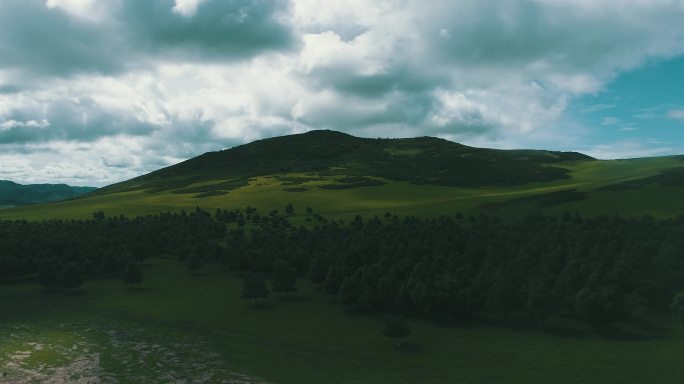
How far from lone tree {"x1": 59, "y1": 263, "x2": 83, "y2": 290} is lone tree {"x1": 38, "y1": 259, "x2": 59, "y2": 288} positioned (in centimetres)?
324

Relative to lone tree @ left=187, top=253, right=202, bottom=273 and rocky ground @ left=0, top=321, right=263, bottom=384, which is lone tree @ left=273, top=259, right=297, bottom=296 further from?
lone tree @ left=187, top=253, right=202, bottom=273

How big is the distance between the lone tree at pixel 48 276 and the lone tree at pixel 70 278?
128 inches

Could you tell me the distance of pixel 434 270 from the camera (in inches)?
4577

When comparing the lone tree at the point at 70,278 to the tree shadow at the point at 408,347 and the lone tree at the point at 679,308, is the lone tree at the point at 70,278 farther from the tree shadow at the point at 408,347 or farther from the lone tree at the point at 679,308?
the lone tree at the point at 679,308

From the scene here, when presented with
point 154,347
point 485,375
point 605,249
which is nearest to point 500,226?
point 605,249

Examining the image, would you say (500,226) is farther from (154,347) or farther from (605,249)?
(154,347)

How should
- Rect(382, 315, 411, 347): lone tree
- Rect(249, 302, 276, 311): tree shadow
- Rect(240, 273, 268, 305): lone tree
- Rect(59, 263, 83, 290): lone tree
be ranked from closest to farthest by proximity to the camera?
Rect(382, 315, 411, 347): lone tree, Rect(249, 302, 276, 311): tree shadow, Rect(240, 273, 268, 305): lone tree, Rect(59, 263, 83, 290): lone tree

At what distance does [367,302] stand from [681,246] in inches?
2668

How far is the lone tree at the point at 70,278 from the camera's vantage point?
408 feet

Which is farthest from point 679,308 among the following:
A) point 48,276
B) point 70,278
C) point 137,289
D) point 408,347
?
point 48,276

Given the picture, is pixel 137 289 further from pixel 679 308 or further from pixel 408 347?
pixel 679 308

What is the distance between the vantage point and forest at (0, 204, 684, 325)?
99.8 metres

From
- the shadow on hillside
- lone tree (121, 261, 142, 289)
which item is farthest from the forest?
the shadow on hillside

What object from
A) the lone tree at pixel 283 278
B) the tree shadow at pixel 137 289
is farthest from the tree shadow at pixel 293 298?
the tree shadow at pixel 137 289
